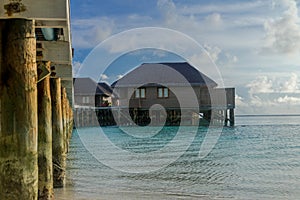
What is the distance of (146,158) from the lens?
655 inches

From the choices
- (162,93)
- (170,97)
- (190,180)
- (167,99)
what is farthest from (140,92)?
(190,180)

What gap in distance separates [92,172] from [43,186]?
18.2 ft

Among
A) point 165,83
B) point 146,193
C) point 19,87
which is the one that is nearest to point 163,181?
point 146,193

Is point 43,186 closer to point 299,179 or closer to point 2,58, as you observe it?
point 2,58

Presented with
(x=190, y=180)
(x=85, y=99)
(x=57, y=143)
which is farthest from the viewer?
(x=85, y=99)

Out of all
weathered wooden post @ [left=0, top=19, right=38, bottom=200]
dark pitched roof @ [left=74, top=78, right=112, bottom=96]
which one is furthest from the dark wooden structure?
weathered wooden post @ [left=0, top=19, right=38, bottom=200]

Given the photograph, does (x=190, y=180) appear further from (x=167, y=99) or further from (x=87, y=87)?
(x=87, y=87)

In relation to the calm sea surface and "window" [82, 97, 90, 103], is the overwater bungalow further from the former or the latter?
the calm sea surface

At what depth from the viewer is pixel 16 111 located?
15.2ft

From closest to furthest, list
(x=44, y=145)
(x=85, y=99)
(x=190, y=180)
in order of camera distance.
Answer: (x=44, y=145)
(x=190, y=180)
(x=85, y=99)

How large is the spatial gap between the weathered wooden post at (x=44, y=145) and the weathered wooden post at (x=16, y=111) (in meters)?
2.26

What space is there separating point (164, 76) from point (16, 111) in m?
39.6

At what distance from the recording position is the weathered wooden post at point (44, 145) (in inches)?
279

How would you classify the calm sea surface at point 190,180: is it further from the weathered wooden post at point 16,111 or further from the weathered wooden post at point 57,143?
the weathered wooden post at point 16,111
